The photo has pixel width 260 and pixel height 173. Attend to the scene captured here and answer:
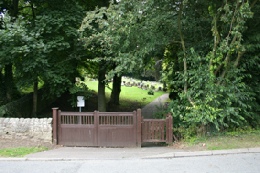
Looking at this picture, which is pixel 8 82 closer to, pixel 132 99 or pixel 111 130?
pixel 111 130

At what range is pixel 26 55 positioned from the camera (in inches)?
400

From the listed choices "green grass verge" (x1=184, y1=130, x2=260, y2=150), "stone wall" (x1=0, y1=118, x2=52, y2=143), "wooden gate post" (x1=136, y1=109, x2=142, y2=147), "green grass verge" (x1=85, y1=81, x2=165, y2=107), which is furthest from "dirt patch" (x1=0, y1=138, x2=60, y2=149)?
"green grass verge" (x1=85, y1=81, x2=165, y2=107)

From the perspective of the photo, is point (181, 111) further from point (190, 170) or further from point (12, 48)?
point (12, 48)

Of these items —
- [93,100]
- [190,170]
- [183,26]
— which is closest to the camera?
[190,170]

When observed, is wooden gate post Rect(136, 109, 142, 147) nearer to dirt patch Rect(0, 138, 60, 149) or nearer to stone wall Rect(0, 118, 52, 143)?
dirt patch Rect(0, 138, 60, 149)

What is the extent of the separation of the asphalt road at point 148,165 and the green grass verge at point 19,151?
0.52 meters

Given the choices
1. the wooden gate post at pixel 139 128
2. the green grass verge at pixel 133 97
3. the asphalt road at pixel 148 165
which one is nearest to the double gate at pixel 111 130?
the wooden gate post at pixel 139 128

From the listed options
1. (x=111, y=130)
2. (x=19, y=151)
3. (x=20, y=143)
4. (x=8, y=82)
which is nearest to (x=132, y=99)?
(x=8, y=82)

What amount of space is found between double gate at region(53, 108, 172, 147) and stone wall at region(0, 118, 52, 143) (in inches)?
13.1

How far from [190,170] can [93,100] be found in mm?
15577

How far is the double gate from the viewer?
8930 mm

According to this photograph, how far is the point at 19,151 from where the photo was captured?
7.74 meters

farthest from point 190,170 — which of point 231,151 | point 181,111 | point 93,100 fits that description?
point 93,100

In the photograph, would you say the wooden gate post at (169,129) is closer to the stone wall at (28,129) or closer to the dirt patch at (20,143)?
the dirt patch at (20,143)
